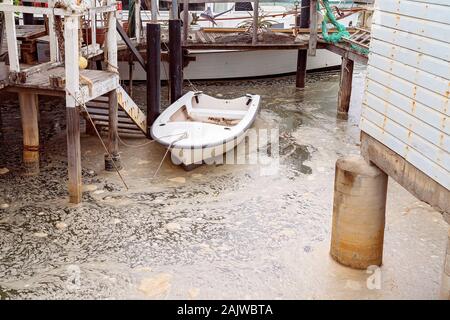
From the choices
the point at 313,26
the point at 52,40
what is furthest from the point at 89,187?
the point at 313,26

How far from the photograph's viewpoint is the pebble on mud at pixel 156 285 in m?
6.54

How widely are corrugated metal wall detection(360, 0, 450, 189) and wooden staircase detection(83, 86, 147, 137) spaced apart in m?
6.29

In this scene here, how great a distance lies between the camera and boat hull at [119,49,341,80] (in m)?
19.3

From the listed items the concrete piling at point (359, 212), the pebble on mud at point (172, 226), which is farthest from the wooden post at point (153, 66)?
the concrete piling at point (359, 212)

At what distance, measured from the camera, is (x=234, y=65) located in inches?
775

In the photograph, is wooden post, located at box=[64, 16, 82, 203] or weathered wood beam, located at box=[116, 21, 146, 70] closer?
wooden post, located at box=[64, 16, 82, 203]

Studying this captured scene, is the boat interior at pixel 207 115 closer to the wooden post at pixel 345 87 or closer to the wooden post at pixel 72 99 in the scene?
the wooden post at pixel 345 87

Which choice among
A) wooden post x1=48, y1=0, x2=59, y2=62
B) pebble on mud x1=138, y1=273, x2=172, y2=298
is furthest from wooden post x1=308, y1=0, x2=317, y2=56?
pebble on mud x1=138, y1=273, x2=172, y2=298

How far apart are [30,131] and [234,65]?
428 inches

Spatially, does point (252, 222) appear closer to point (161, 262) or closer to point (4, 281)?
point (161, 262)

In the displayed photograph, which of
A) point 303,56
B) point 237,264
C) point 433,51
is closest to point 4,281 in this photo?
point 237,264

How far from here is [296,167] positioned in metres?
11.1

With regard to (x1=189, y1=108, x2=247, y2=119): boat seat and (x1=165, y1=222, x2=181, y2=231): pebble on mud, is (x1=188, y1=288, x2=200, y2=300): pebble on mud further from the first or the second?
(x1=189, y1=108, x2=247, y2=119): boat seat

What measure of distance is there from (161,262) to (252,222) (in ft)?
6.07
